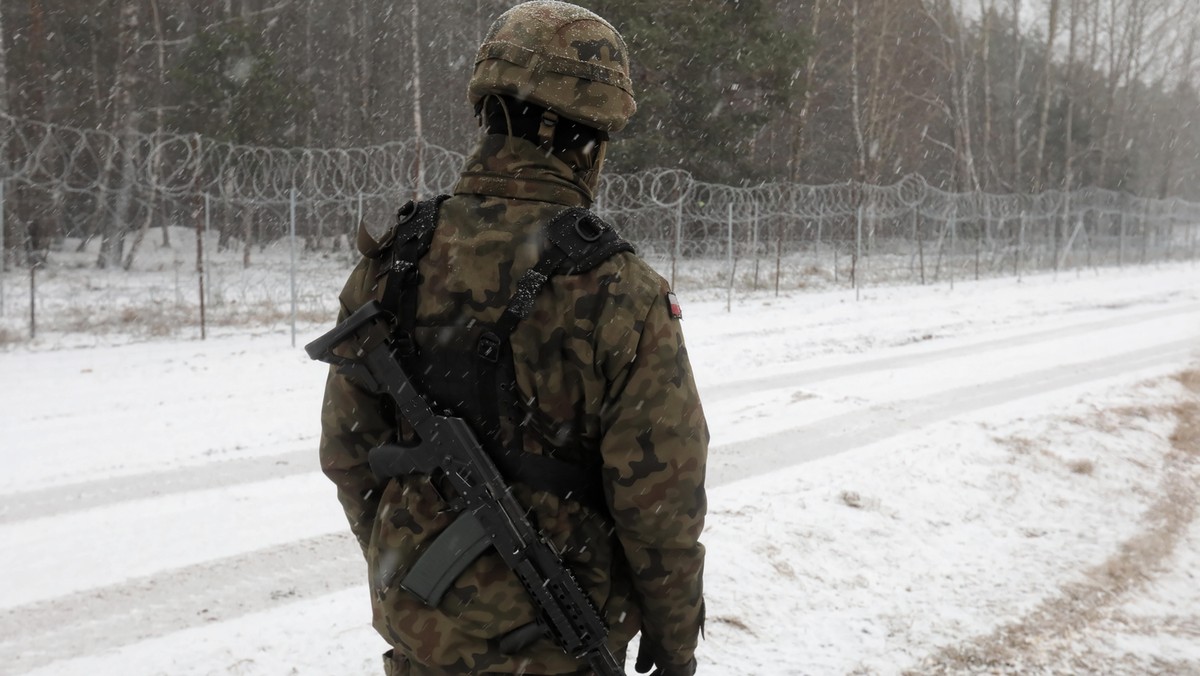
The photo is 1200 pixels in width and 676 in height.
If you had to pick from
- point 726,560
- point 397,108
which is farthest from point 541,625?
point 397,108

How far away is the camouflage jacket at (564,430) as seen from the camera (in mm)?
1493

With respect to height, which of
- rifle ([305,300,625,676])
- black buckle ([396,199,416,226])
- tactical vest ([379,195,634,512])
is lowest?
rifle ([305,300,625,676])

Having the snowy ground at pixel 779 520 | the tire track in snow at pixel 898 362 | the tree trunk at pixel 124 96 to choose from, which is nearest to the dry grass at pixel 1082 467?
the snowy ground at pixel 779 520

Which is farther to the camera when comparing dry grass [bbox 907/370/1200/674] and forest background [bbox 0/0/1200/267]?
forest background [bbox 0/0/1200/267]

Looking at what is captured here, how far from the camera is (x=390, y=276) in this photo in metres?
1.58

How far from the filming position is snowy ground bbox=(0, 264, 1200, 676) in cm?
338

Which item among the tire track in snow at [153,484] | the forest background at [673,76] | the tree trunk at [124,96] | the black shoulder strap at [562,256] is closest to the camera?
the black shoulder strap at [562,256]

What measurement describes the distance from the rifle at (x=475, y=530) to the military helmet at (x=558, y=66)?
0.45 m

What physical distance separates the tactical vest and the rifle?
3 cm

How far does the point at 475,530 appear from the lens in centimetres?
152

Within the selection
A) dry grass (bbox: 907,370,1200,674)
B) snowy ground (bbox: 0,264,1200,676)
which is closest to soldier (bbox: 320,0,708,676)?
snowy ground (bbox: 0,264,1200,676)

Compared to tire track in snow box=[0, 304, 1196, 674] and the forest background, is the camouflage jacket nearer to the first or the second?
tire track in snow box=[0, 304, 1196, 674]

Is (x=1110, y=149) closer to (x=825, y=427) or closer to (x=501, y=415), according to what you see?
(x=825, y=427)

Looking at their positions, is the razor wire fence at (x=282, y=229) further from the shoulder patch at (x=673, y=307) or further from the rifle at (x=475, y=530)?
the shoulder patch at (x=673, y=307)
